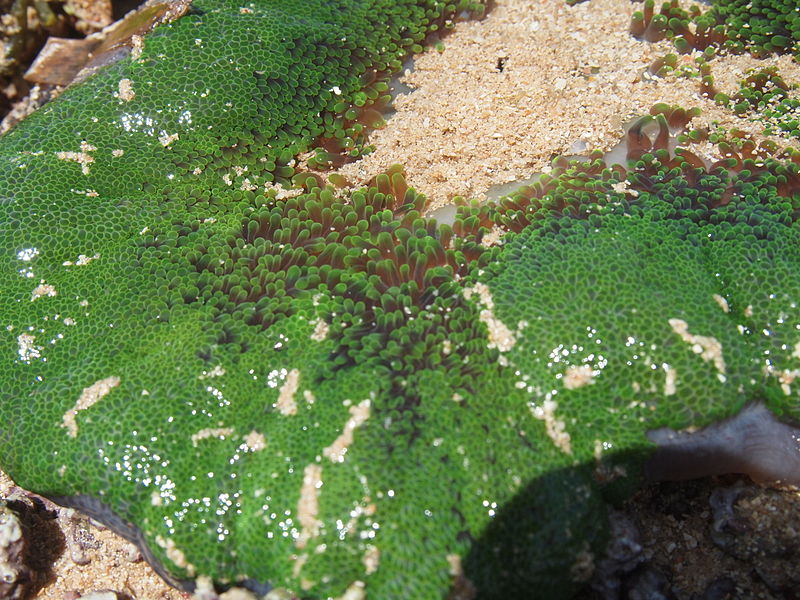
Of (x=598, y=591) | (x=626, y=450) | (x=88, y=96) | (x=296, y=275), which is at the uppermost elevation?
(x=88, y=96)

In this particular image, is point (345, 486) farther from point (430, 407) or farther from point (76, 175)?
point (76, 175)

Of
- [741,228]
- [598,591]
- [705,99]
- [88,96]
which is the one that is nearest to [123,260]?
[88,96]

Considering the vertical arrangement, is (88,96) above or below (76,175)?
above

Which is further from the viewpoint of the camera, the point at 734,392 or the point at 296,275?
the point at 296,275

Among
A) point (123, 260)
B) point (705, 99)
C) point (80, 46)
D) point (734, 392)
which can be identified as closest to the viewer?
point (734, 392)

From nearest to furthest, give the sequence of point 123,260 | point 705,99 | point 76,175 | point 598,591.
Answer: point 598,591, point 123,260, point 76,175, point 705,99

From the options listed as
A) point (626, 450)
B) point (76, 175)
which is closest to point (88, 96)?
point (76, 175)
